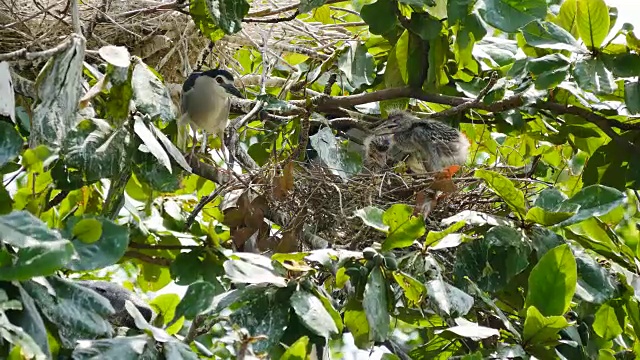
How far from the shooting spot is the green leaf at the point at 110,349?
57.4 inches

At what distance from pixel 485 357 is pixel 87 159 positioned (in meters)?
0.93

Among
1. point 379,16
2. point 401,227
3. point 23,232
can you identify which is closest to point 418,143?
point 379,16

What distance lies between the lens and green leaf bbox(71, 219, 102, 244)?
4.98 feet

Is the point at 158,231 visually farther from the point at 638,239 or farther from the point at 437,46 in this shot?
the point at 638,239

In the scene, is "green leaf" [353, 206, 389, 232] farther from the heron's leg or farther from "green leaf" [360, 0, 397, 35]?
the heron's leg

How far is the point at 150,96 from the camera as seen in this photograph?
73.4 inches

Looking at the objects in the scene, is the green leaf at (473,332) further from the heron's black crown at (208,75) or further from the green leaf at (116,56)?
the heron's black crown at (208,75)

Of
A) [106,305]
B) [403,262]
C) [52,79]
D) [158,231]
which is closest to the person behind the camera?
[106,305]

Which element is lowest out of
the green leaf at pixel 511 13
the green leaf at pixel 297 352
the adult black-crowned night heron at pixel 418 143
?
the adult black-crowned night heron at pixel 418 143

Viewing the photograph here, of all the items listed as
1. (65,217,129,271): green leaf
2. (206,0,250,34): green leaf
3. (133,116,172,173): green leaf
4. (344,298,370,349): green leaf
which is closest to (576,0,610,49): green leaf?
(206,0,250,34): green leaf

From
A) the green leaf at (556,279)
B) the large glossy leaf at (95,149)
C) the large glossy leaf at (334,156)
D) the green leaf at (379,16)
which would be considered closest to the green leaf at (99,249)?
the large glossy leaf at (95,149)

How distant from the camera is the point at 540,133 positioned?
309 cm

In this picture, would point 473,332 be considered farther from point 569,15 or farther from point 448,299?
point 569,15

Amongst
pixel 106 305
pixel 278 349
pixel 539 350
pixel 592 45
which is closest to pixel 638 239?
pixel 592 45
